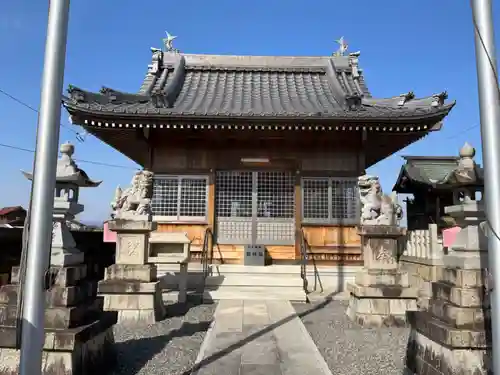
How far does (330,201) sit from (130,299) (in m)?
6.83

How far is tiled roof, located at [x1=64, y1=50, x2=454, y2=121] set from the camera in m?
10.2

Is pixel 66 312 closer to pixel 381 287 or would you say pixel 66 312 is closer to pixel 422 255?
pixel 381 287

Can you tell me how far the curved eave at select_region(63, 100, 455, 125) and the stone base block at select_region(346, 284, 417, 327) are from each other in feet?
15.6

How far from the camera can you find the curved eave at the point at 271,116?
1012 centimetres

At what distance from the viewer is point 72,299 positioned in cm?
433

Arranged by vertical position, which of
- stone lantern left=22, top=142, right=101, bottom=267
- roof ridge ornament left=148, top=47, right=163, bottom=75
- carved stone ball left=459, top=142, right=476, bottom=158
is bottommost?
stone lantern left=22, top=142, right=101, bottom=267

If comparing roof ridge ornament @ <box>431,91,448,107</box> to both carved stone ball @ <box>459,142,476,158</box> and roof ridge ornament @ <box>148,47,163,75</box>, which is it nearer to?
carved stone ball @ <box>459,142,476,158</box>

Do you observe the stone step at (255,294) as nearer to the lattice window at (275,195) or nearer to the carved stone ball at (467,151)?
the lattice window at (275,195)

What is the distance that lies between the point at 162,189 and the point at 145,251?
4540 millimetres

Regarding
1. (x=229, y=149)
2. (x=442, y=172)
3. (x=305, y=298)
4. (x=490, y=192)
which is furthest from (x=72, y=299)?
(x=442, y=172)

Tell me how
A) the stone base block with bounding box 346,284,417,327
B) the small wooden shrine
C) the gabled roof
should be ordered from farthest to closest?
the gabled roof
the small wooden shrine
the stone base block with bounding box 346,284,417,327

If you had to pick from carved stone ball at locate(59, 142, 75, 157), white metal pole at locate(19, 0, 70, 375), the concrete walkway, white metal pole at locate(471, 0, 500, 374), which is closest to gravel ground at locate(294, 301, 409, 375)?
the concrete walkway

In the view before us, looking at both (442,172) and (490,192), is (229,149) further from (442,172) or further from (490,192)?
(442,172)

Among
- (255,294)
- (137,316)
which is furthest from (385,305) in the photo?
(137,316)
